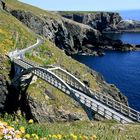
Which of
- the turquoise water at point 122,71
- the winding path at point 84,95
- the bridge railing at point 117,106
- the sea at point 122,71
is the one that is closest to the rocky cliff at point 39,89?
the winding path at point 84,95

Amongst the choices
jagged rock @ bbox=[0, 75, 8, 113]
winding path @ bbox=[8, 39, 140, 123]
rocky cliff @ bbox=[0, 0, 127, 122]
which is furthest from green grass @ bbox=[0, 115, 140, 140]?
jagged rock @ bbox=[0, 75, 8, 113]

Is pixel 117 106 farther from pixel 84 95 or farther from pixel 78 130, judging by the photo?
pixel 78 130

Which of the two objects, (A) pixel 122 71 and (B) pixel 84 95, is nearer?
(B) pixel 84 95

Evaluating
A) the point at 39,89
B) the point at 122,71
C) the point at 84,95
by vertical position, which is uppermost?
the point at 84,95

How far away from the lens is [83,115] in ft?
221

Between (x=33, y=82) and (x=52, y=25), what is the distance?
123 meters

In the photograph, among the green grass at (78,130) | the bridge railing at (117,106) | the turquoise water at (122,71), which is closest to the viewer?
the green grass at (78,130)

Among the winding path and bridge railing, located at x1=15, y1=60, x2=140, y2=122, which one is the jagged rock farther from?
bridge railing, located at x1=15, y1=60, x2=140, y2=122

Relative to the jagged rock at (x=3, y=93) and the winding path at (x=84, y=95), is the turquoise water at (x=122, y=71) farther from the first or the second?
the jagged rock at (x=3, y=93)

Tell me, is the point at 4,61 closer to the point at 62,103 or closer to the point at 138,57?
the point at 62,103

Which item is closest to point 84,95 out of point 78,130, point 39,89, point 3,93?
point 39,89

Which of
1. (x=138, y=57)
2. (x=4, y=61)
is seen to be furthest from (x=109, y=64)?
(x=4, y=61)

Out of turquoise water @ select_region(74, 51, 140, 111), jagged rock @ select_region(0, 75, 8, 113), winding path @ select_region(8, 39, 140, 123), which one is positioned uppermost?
winding path @ select_region(8, 39, 140, 123)

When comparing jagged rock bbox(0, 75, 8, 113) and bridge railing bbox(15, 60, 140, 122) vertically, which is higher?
bridge railing bbox(15, 60, 140, 122)
